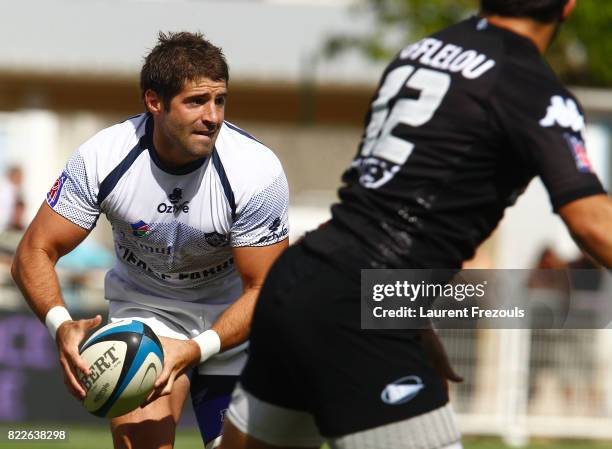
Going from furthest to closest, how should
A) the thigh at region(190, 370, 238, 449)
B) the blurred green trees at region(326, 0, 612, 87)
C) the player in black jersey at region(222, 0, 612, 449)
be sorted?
the blurred green trees at region(326, 0, 612, 87) → the thigh at region(190, 370, 238, 449) → the player in black jersey at region(222, 0, 612, 449)

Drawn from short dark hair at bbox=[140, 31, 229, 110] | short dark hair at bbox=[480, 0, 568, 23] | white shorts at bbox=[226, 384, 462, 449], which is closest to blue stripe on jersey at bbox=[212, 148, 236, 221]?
short dark hair at bbox=[140, 31, 229, 110]

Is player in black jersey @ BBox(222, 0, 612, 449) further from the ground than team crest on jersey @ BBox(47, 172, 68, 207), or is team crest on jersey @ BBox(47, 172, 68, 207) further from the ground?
player in black jersey @ BBox(222, 0, 612, 449)

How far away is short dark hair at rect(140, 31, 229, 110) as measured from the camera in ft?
18.3

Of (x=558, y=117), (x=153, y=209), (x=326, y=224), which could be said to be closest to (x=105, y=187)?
(x=153, y=209)

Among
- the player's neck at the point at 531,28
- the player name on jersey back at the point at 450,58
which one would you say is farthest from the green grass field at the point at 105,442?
the player's neck at the point at 531,28

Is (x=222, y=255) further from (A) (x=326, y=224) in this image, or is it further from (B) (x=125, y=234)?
(A) (x=326, y=224)

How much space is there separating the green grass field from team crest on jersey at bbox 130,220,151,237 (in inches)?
195

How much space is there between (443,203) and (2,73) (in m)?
25.0

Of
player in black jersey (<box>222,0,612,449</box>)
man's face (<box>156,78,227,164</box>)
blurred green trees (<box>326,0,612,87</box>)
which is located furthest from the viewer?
blurred green trees (<box>326,0,612,87</box>)

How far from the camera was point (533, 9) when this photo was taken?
3969 mm

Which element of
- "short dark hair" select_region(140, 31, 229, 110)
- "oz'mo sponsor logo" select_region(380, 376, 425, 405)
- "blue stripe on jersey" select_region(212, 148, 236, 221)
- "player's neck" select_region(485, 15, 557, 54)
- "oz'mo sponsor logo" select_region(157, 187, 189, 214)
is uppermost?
"player's neck" select_region(485, 15, 557, 54)

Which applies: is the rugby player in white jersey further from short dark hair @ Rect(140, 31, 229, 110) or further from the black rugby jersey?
the black rugby jersey

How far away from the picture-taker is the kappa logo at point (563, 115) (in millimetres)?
3820

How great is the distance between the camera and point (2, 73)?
2775 centimetres
